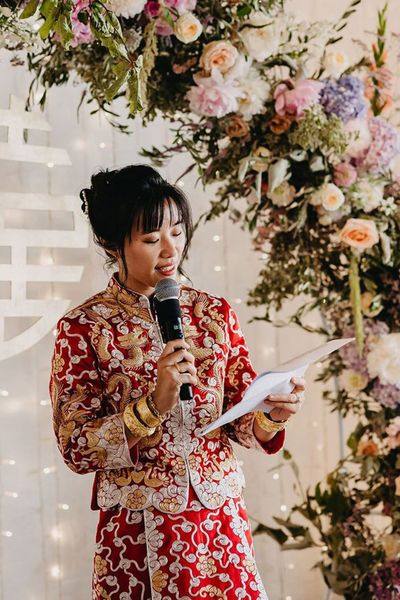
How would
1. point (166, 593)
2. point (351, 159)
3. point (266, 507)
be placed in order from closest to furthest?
1. point (166, 593)
2. point (351, 159)
3. point (266, 507)

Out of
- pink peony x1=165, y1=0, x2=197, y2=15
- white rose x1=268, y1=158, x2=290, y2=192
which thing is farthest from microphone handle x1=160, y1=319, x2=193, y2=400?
pink peony x1=165, y1=0, x2=197, y2=15

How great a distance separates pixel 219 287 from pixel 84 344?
1371 mm

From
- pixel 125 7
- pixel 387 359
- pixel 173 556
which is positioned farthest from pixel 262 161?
pixel 173 556

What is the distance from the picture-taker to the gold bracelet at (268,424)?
1694 millimetres

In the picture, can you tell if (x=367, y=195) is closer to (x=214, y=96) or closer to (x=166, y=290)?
(x=214, y=96)

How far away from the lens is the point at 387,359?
96.3 inches

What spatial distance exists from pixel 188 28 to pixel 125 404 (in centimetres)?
97

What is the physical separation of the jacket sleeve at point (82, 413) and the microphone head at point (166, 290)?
208 millimetres

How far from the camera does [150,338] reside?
1.72 meters

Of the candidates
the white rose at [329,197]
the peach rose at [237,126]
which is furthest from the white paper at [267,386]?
the peach rose at [237,126]

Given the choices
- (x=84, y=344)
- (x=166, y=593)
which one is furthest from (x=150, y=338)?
(x=166, y=593)

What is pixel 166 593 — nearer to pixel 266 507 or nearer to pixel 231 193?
pixel 231 193

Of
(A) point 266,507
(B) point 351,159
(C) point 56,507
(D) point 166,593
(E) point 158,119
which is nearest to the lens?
(D) point 166,593

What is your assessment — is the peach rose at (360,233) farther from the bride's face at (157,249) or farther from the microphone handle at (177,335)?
the microphone handle at (177,335)
